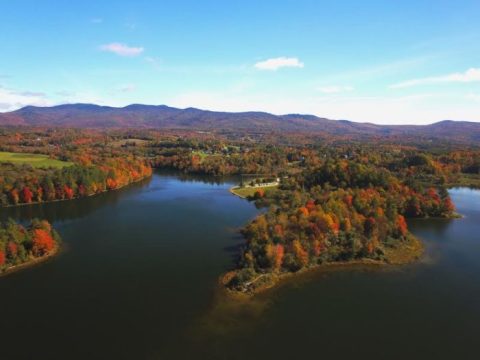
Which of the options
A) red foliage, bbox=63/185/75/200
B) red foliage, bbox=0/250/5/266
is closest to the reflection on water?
red foliage, bbox=63/185/75/200

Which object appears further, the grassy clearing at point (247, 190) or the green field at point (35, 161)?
the green field at point (35, 161)

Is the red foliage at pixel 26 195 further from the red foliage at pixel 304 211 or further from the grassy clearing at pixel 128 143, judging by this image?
the grassy clearing at pixel 128 143

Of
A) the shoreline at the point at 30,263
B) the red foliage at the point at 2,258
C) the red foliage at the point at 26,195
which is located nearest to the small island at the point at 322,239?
the shoreline at the point at 30,263

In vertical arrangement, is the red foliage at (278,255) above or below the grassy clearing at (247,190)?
above

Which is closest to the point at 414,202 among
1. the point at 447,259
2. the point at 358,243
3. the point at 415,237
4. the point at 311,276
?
the point at 415,237

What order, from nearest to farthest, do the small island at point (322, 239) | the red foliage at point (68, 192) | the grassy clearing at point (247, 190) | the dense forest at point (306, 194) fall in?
the small island at point (322, 239) → the dense forest at point (306, 194) → the red foliage at point (68, 192) → the grassy clearing at point (247, 190)

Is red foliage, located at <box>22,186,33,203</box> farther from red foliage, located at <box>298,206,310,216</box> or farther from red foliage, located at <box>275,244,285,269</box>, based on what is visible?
red foliage, located at <box>275,244,285,269</box>

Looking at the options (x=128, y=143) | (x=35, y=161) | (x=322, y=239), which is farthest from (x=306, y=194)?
(x=128, y=143)
